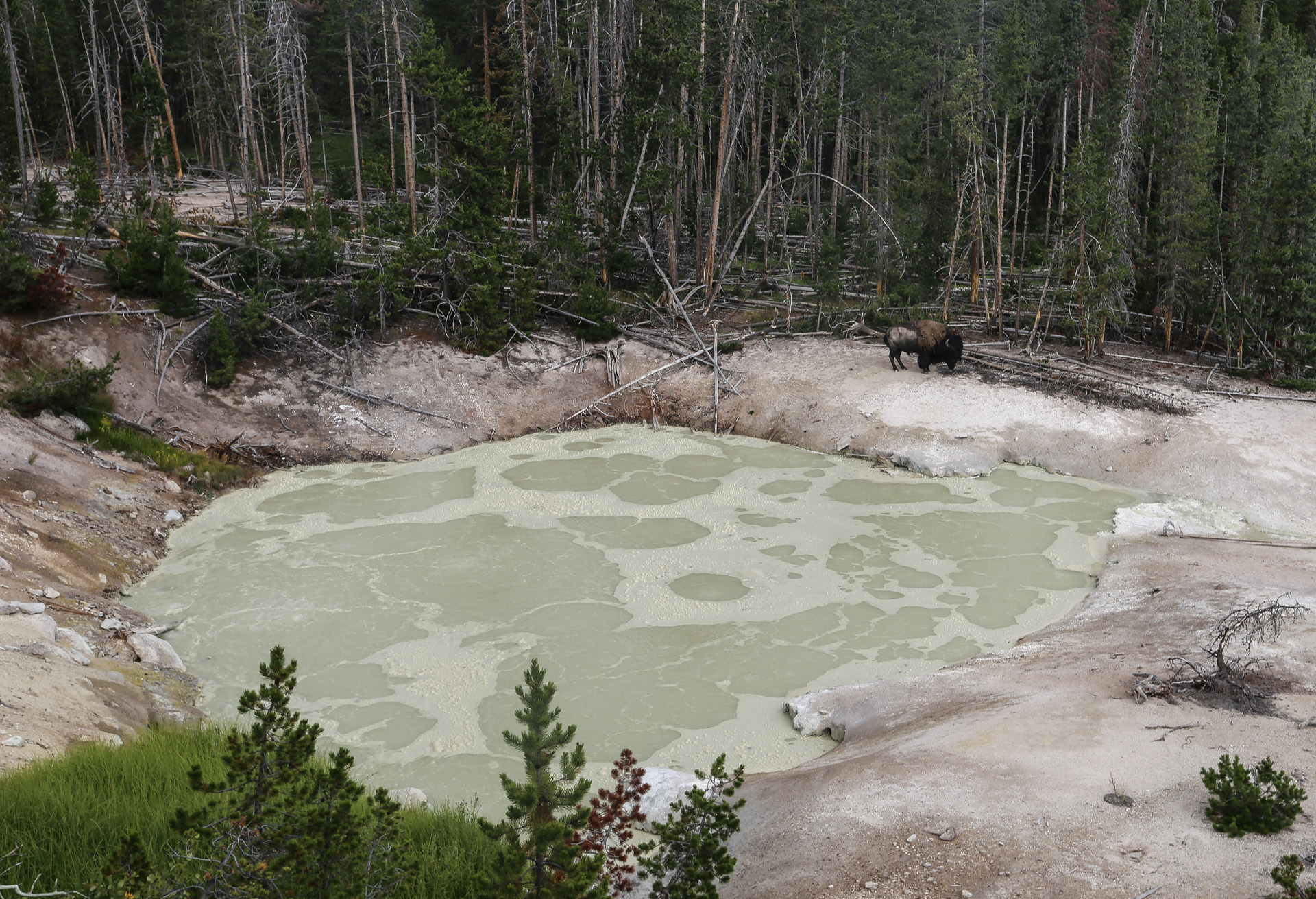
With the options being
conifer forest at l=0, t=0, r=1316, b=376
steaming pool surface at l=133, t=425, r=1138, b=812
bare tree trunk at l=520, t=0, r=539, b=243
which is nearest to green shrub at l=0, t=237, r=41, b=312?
conifer forest at l=0, t=0, r=1316, b=376

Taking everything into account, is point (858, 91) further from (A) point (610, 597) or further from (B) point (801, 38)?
(A) point (610, 597)

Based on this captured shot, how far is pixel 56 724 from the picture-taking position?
6395 millimetres

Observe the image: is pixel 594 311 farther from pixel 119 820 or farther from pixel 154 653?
pixel 119 820

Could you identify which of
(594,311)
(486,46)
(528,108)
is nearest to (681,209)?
(528,108)

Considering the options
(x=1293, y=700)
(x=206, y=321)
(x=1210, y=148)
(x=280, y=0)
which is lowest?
Result: (x=1293, y=700)

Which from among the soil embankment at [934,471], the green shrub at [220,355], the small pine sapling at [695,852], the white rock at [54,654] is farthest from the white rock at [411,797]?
the green shrub at [220,355]

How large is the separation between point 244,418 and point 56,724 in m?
9.74

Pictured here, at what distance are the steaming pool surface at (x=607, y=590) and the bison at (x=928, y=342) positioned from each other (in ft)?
10.1

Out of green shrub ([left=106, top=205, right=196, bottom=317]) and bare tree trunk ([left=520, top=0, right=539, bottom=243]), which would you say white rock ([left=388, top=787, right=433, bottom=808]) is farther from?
bare tree trunk ([left=520, top=0, right=539, bottom=243])

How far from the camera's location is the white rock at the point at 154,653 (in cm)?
876

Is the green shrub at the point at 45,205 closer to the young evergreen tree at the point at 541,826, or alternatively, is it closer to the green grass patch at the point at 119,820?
the green grass patch at the point at 119,820

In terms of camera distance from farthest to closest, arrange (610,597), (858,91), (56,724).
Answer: (858,91) < (610,597) < (56,724)

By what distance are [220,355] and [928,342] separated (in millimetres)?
12529

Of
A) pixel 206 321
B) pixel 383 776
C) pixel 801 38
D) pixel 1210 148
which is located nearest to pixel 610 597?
pixel 383 776
